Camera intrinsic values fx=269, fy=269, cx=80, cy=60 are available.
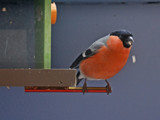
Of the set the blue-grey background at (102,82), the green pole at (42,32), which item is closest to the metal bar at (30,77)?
the green pole at (42,32)

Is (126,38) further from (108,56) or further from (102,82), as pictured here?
(102,82)

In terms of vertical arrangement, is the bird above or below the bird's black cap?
below

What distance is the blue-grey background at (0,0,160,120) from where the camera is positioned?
1.55 meters

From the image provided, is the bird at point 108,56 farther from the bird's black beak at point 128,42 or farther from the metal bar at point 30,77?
the metal bar at point 30,77

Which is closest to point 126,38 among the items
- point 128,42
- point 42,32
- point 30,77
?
point 128,42

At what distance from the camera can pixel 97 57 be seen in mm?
1015

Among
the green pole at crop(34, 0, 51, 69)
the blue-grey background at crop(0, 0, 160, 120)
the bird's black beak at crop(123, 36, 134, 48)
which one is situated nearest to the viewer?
the green pole at crop(34, 0, 51, 69)

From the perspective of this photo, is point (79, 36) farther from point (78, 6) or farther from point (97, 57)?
point (97, 57)

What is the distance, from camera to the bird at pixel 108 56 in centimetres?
98

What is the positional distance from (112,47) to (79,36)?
1.91 ft

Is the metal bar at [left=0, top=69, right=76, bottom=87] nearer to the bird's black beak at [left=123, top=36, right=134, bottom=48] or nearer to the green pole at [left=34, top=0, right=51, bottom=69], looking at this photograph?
the green pole at [left=34, top=0, right=51, bottom=69]

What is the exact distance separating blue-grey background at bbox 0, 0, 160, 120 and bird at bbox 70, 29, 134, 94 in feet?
1.62

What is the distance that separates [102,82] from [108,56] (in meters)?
0.58

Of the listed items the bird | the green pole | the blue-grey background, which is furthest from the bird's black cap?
the blue-grey background
